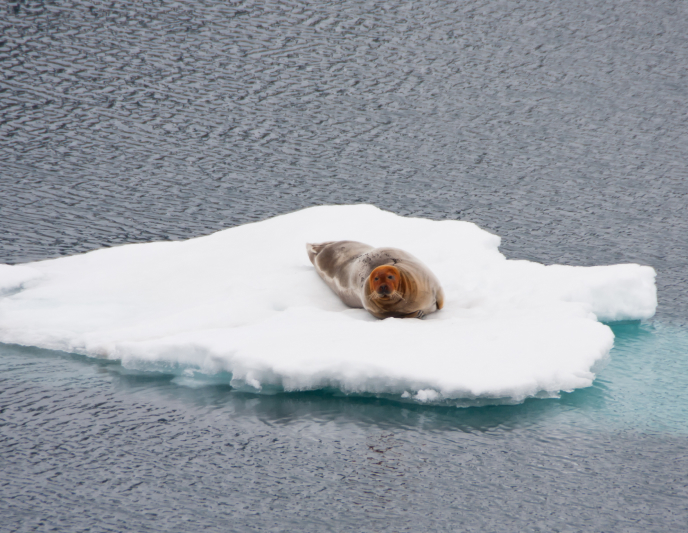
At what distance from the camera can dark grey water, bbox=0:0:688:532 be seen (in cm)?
404

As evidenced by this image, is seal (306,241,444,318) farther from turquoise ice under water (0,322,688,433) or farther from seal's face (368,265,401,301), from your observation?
turquoise ice under water (0,322,688,433)

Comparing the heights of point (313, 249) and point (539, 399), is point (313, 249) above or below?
above

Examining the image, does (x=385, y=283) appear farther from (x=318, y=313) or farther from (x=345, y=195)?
(x=345, y=195)

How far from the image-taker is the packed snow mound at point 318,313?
16.0 feet

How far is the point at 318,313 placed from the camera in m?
5.67

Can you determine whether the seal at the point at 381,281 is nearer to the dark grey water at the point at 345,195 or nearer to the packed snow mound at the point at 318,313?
the packed snow mound at the point at 318,313

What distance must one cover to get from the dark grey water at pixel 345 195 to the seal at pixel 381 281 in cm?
93

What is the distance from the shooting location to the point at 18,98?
1139 centimetres

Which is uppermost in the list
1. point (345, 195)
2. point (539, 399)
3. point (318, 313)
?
point (345, 195)

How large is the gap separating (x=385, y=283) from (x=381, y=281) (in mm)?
32

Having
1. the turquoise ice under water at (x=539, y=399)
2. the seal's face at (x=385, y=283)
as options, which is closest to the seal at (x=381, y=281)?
the seal's face at (x=385, y=283)

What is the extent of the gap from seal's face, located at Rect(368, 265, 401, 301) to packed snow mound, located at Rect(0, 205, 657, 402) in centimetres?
18

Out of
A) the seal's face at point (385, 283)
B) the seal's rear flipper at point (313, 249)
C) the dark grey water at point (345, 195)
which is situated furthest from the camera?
the seal's rear flipper at point (313, 249)

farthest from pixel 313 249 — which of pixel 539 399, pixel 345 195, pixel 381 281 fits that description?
pixel 345 195
